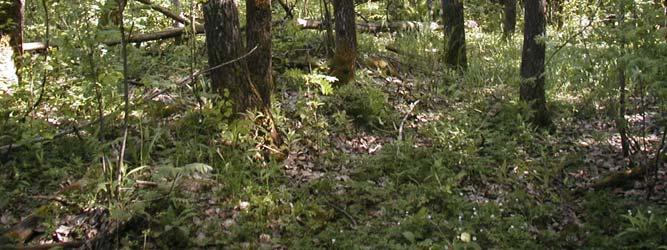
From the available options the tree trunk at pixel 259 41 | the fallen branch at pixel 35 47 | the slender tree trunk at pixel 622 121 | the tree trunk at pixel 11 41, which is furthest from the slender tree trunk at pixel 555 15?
the tree trunk at pixel 11 41

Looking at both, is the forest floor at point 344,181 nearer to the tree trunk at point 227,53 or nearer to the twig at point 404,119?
the twig at point 404,119

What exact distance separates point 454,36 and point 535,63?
2580mm

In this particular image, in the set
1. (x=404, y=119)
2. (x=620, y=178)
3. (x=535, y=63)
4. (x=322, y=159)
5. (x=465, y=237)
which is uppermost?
(x=535, y=63)

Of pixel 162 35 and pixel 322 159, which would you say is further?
pixel 162 35

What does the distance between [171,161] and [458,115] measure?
4.12m

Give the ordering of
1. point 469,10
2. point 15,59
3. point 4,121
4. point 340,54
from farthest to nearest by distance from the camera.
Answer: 1. point 469,10
2. point 340,54
3. point 15,59
4. point 4,121

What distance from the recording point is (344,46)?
328 inches

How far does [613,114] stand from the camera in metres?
6.57

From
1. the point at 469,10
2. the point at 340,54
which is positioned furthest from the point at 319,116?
the point at 469,10

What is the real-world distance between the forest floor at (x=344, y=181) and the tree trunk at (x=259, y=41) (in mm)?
484

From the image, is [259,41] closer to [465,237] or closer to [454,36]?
[465,237]

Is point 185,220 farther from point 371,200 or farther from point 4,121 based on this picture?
point 4,121

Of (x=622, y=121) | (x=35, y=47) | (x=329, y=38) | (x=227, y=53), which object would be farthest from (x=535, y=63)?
(x=35, y=47)

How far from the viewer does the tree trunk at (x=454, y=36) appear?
32.9ft
